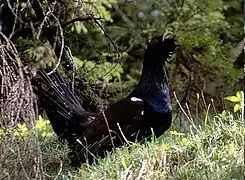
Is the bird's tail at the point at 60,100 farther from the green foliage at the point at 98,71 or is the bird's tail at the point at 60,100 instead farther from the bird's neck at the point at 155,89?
the bird's neck at the point at 155,89

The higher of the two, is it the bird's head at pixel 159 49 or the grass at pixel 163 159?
the bird's head at pixel 159 49

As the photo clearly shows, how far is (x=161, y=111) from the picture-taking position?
4.89 meters

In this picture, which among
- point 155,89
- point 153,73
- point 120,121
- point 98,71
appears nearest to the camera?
point 120,121

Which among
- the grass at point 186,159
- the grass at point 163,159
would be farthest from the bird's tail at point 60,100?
the grass at point 186,159

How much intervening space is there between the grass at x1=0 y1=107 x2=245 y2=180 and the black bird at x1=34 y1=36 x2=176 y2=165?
0.73 ft

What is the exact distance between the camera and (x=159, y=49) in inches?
210

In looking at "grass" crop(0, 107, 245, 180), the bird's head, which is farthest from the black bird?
"grass" crop(0, 107, 245, 180)

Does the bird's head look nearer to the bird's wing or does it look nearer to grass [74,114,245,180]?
the bird's wing

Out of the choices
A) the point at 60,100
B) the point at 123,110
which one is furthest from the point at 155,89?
the point at 60,100

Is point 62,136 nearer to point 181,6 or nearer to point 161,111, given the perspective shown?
point 161,111

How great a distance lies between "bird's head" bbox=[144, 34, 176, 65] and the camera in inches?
209

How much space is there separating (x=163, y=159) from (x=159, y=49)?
150 cm

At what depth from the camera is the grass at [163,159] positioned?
3.80 m

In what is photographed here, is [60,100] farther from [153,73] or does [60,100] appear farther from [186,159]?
[186,159]
